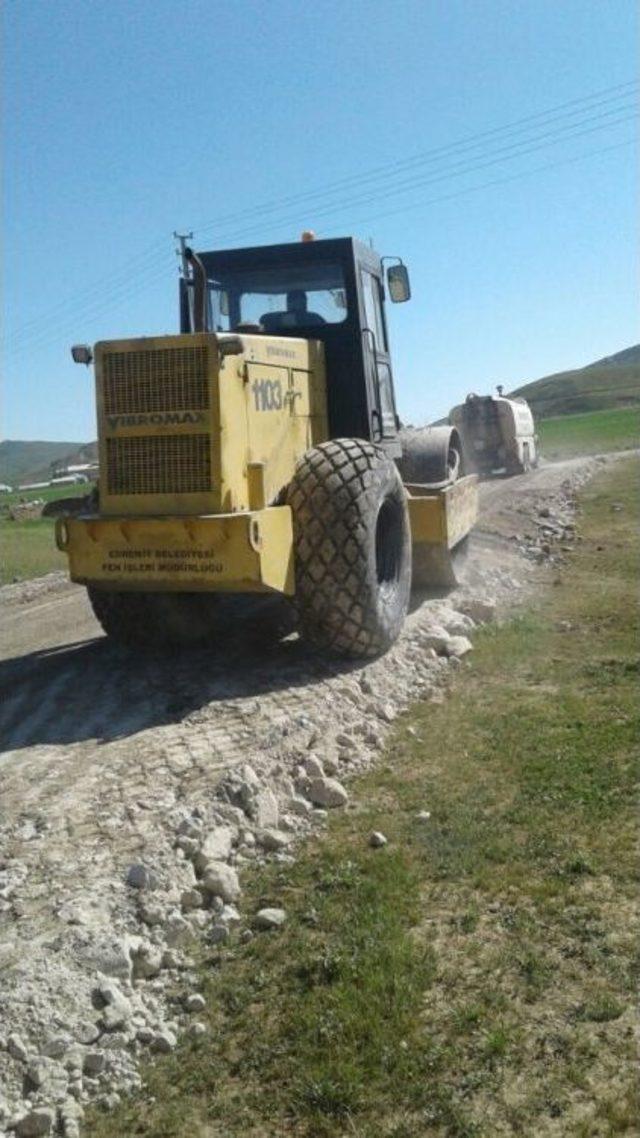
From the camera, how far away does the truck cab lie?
861cm

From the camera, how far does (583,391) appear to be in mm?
120125

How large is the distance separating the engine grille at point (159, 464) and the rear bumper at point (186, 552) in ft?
0.86

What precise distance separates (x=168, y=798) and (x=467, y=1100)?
258 centimetres

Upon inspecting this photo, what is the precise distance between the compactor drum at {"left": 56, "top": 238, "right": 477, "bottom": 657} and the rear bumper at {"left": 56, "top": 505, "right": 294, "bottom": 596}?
0.4 inches

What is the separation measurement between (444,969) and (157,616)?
4802mm

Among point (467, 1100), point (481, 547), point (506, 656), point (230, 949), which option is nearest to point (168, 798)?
point (230, 949)

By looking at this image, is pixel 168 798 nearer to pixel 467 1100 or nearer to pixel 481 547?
pixel 467 1100

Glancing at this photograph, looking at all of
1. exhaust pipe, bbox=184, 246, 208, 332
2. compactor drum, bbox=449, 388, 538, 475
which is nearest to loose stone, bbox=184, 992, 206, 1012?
exhaust pipe, bbox=184, 246, 208, 332

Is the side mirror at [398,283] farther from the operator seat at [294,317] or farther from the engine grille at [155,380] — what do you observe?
the engine grille at [155,380]

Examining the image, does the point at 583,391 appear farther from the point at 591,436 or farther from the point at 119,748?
the point at 119,748

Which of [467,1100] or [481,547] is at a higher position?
[481,547]

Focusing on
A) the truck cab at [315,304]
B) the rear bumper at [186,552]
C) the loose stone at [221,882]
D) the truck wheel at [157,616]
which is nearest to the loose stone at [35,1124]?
the loose stone at [221,882]

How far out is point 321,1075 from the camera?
11.2 feet

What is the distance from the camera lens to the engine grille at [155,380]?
6.84 m
